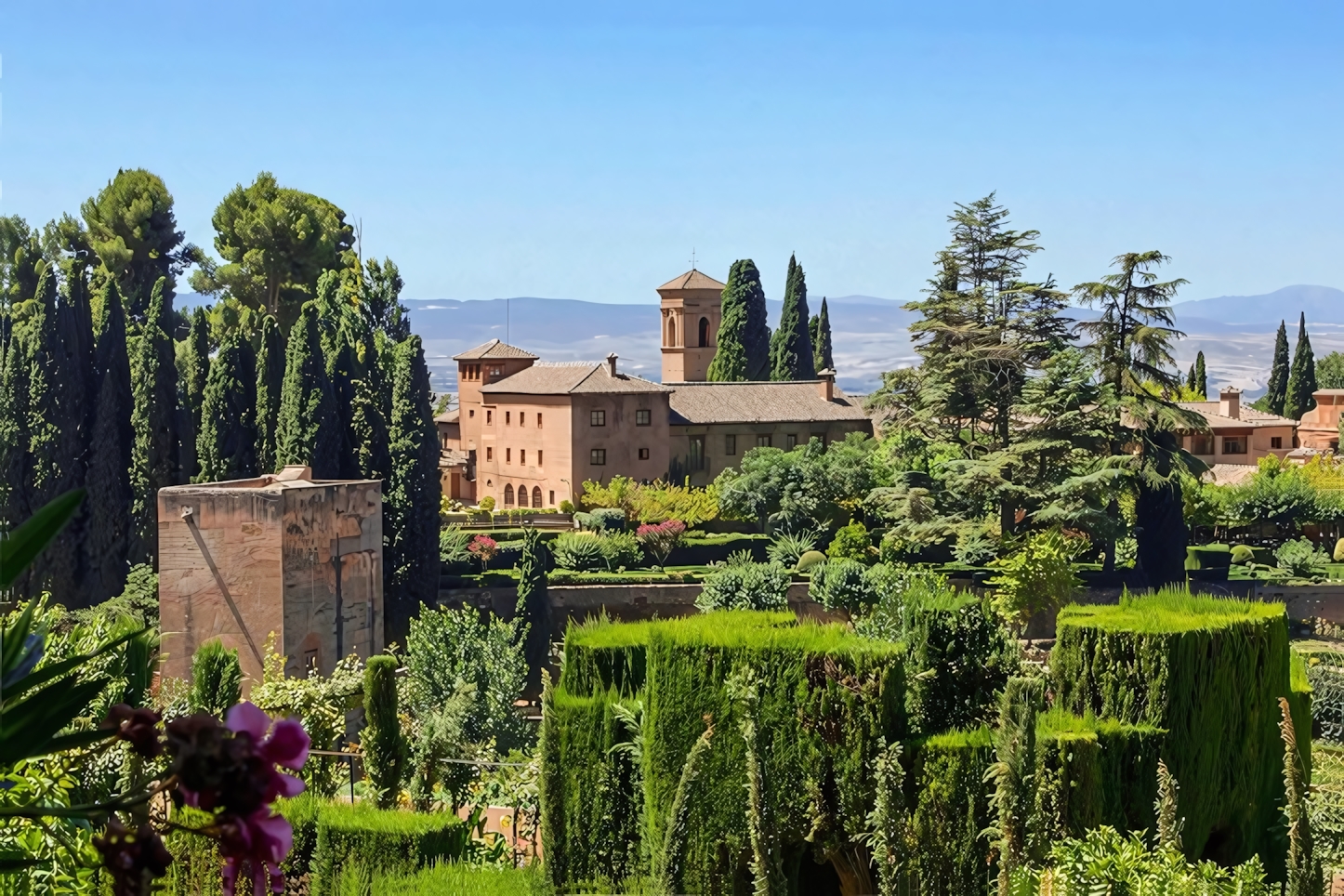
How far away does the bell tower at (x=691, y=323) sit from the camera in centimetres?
6744

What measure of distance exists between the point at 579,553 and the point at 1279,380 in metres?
42.1

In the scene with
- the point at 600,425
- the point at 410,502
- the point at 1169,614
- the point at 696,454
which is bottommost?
the point at 1169,614

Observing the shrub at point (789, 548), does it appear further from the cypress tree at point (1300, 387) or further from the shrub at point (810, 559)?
the cypress tree at point (1300, 387)

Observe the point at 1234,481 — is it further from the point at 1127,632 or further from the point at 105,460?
the point at 1127,632

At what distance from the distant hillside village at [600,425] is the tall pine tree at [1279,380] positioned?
74.1 ft

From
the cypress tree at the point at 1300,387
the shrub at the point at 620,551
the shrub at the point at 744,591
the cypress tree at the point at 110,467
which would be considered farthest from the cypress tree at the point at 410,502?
the cypress tree at the point at 1300,387

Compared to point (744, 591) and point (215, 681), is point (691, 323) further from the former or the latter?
point (215, 681)

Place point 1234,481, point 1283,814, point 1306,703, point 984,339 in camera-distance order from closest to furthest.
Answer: point 1283,814 < point 1306,703 < point 984,339 < point 1234,481

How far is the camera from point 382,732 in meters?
12.5

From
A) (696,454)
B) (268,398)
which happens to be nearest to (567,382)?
(696,454)

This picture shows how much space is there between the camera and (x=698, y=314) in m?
68.0

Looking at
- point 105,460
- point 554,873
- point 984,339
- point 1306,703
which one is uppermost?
point 984,339

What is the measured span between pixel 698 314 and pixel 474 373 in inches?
563

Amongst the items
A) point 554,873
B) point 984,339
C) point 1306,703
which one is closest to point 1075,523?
point 984,339
